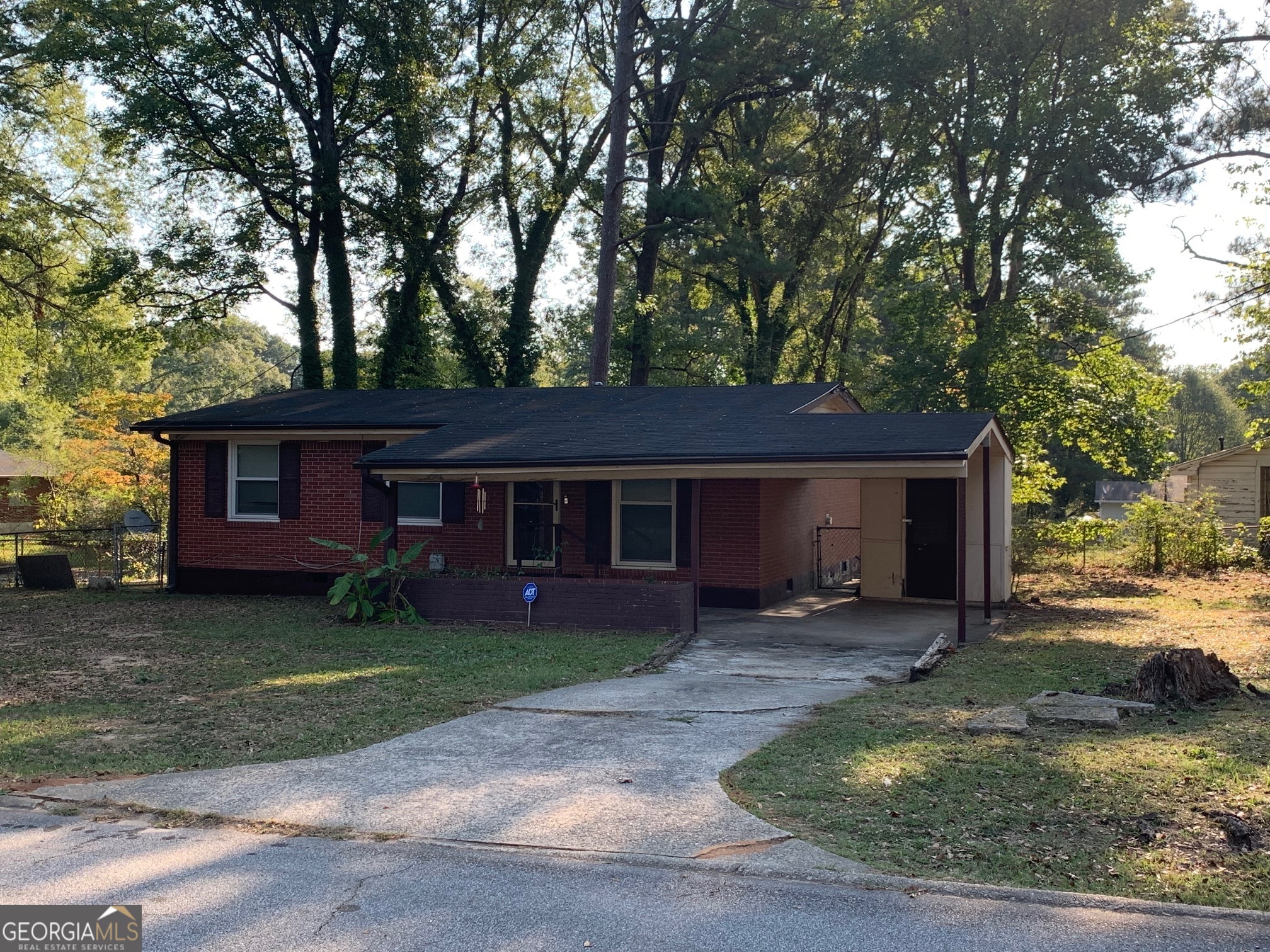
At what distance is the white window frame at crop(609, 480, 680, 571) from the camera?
52.6 feet

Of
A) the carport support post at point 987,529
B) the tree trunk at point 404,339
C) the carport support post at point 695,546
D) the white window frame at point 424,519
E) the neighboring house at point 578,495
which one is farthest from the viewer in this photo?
the tree trunk at point 404,339

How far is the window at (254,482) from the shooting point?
709 inches

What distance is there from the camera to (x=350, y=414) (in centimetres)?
1775

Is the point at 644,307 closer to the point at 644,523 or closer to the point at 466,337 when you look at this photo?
the point at 466,337

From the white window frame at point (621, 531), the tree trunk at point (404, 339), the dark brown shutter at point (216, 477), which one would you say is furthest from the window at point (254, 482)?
the tree trunk at point (404, 339)

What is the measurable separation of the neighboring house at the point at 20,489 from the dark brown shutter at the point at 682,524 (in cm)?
2460

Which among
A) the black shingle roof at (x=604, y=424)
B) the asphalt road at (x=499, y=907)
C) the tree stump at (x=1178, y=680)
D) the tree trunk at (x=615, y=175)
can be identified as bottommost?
the asphalt road at (x=499, y=907)

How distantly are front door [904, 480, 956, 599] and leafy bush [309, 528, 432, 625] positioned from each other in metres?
7.66

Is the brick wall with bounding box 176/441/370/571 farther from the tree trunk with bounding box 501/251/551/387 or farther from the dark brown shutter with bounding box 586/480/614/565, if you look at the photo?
the tree trunk with bounding box 501/251/551/387

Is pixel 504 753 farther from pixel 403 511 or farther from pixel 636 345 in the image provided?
pixel 636 345

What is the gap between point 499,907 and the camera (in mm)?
4492

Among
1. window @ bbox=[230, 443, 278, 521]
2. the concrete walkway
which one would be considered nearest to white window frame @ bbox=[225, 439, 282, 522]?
window @ bbox=[230, 443, 278, 521]

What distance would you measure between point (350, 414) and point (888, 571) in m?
9.24

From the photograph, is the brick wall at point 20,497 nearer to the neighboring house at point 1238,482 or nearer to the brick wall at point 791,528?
the brick wall at point 791,528
